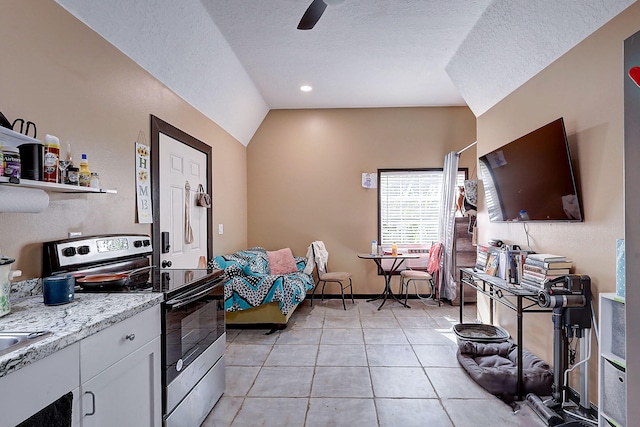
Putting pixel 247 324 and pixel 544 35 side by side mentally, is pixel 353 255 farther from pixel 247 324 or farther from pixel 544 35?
pixel 544 35

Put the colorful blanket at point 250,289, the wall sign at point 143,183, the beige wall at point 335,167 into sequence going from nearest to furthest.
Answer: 1. the wall sign at point 143,183
2. the colorful blanket at point 250,289
3. the beige wall at point 335,167

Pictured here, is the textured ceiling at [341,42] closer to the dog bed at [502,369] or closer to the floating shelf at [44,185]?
the floating shelf at [44,185]

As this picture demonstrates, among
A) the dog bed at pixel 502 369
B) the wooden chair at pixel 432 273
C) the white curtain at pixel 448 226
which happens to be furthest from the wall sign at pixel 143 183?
the white curtain at pixel 448 226

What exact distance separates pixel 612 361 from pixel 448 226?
9.96ft

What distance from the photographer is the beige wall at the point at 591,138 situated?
76.4 inches

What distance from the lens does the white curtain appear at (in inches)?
181

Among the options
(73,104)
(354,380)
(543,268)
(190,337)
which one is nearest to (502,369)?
(543,268)

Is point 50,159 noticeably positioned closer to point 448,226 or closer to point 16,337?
point 16,337

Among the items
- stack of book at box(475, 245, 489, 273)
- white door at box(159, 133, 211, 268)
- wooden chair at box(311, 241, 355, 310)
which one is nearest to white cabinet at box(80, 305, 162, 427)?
white door at box(159, 133, 211, 268)

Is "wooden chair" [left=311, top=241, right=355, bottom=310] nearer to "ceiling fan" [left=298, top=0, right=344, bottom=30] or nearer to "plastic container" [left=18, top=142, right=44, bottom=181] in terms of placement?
"ceiling fan" [left=298, top=0, right=344, bottom=30]

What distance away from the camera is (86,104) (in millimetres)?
1888

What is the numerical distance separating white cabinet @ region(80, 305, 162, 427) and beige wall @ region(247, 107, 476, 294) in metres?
3.66

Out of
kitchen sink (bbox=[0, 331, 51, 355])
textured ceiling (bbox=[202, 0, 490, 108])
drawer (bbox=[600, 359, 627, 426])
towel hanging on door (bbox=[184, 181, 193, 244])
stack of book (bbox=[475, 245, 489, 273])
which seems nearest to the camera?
kitchen sink (bbox=[0, 331, 51, 355])

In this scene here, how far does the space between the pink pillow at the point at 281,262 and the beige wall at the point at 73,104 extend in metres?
2.30
